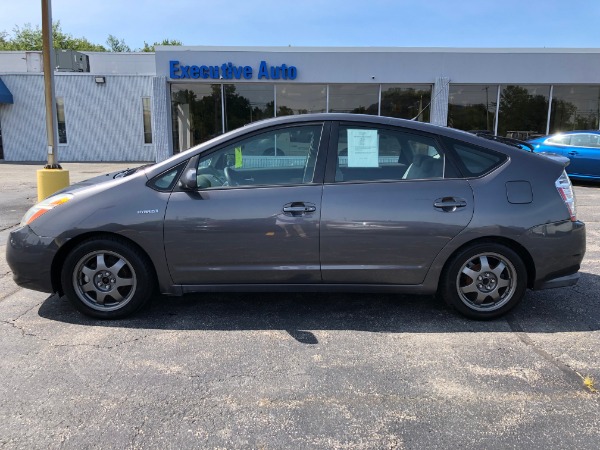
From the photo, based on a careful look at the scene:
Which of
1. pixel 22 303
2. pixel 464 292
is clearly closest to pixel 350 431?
pixel 464 292

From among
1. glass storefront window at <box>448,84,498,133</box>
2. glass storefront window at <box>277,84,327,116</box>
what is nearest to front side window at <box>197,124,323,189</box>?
glass storefront window at <box>277,84,327,116</box>

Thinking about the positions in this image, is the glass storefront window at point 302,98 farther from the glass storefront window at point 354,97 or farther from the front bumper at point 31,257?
the front bumper at point 31,257

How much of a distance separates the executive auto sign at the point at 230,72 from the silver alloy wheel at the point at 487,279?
12905 mm

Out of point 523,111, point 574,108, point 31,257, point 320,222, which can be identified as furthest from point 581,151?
point 31,257

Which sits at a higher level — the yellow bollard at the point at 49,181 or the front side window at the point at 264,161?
the front side window at the point at 264,161

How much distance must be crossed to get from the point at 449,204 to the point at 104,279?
111 inches

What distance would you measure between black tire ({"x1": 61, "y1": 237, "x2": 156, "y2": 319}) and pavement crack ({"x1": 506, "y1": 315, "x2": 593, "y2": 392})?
292 centimetres

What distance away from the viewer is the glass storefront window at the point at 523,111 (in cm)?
1605

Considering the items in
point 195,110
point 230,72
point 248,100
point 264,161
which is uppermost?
point 230,72

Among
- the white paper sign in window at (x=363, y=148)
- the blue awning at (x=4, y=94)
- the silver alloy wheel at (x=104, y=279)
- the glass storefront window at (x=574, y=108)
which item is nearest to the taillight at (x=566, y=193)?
the white paper sign in window at (x=363, y=148)

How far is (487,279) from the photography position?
148 inches

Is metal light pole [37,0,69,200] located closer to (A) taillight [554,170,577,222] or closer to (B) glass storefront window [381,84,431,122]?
(A) taillight [554,170,577,222]

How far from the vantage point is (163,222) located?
3615mm

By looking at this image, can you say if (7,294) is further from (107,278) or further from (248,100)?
(248,100)
